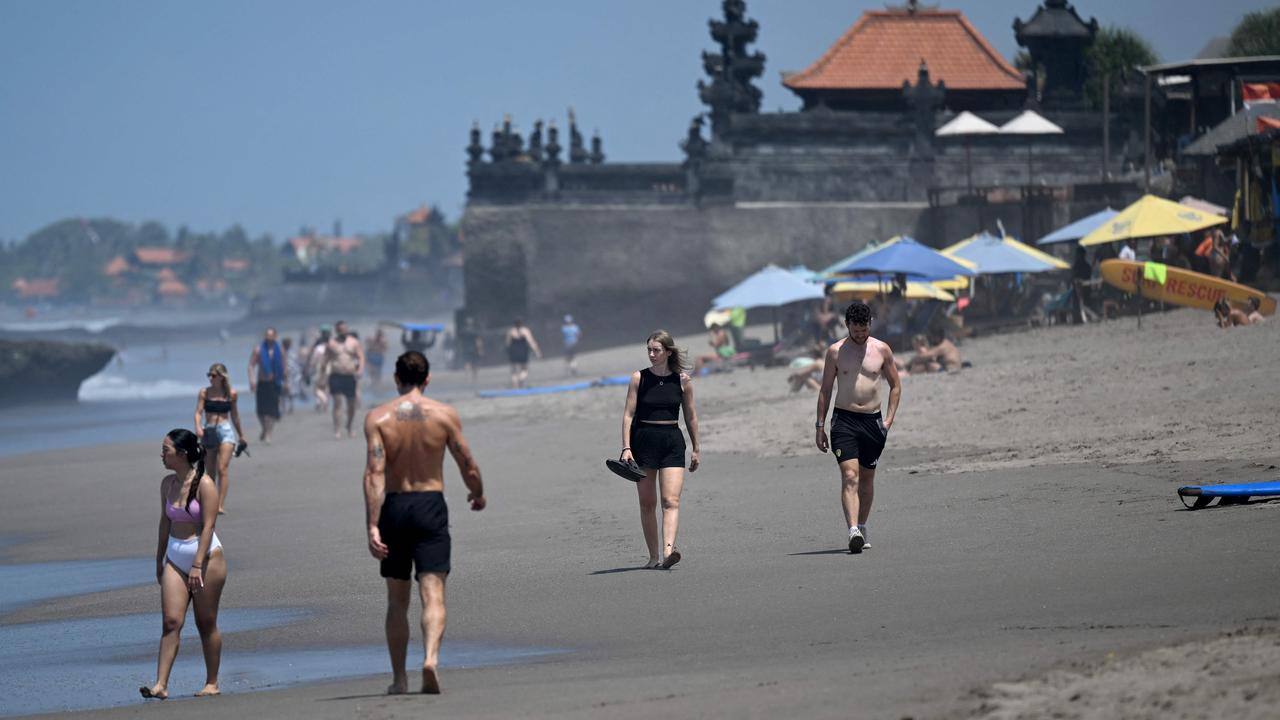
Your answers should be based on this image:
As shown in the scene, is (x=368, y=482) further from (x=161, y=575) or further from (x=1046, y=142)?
(x=1046, y=142)

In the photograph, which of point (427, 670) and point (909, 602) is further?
point (909, 602)

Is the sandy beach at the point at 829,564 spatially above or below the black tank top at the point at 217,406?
below

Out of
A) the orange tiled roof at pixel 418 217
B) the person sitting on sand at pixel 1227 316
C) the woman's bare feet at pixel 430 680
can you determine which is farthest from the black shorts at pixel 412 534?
the orange tiled roof at pixel 418 217

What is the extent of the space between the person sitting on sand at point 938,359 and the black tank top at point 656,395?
11.0 meters

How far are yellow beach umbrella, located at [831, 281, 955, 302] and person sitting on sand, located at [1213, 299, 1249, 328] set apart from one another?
6310mm

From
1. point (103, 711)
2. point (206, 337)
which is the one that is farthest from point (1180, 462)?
point (206, 337)

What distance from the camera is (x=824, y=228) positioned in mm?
36312

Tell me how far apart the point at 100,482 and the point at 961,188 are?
2132 centimetres

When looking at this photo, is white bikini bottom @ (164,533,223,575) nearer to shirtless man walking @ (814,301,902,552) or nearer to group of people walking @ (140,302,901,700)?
group of people walking @ (140,302,901,700)

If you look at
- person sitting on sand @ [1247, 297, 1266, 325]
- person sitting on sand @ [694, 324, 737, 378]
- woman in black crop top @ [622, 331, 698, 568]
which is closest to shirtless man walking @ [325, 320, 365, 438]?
person sitting on sand @ [694, 324, 737, 378]

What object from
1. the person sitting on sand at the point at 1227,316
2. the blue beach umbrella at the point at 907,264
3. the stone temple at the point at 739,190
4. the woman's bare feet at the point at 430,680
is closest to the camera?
the woman's bare feet at the point at 430,680

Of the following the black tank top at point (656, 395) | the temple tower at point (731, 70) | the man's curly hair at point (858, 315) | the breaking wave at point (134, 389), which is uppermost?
the temple tower at point (731, 70)

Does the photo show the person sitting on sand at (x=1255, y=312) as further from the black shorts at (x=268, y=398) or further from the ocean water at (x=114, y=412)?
the ocean water at (x=114, y=412)

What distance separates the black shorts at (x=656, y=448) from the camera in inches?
362
